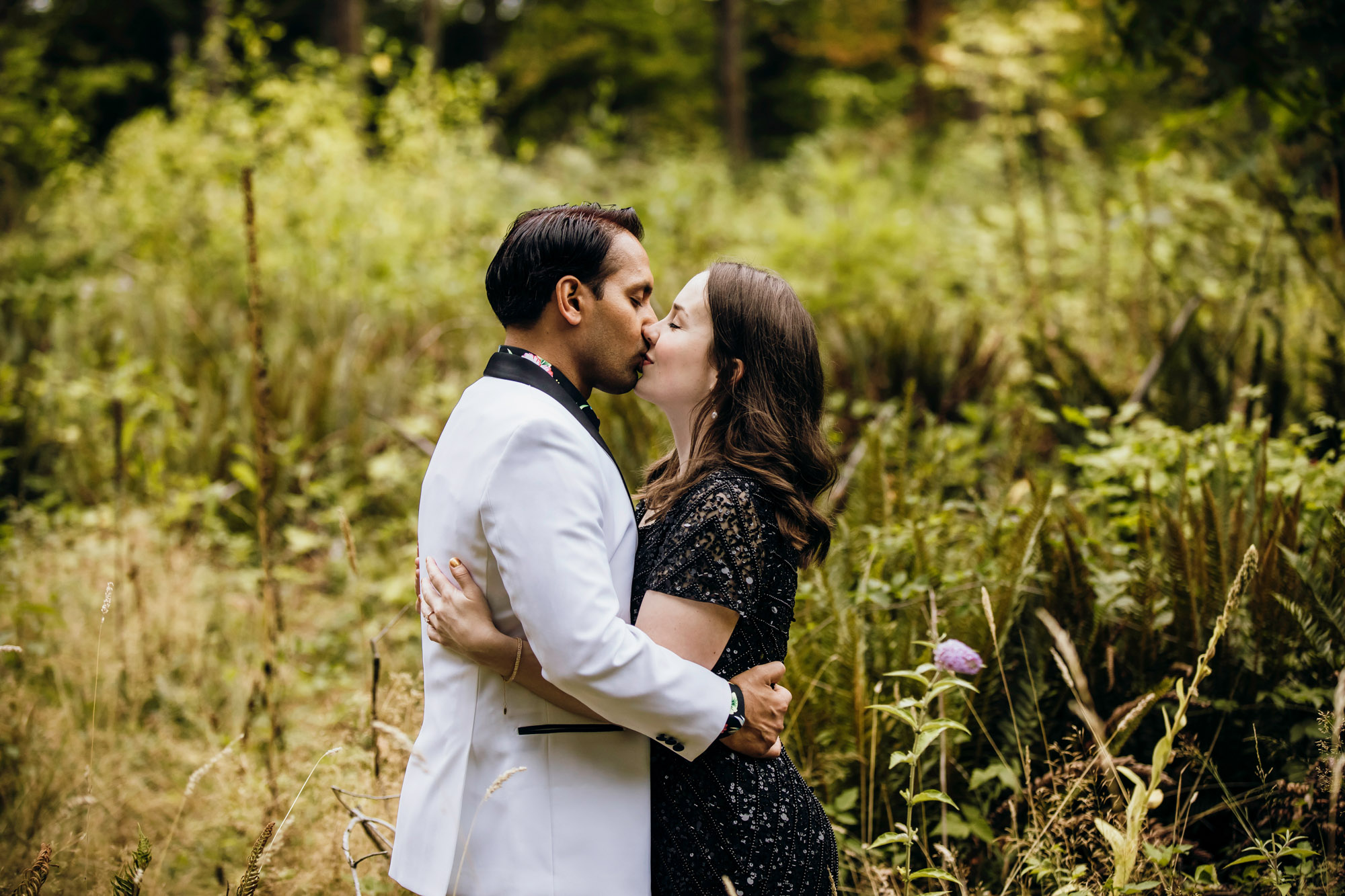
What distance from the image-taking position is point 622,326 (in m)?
1.71

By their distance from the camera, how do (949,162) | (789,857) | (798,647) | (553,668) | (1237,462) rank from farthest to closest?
(949,162)
(1237,462)
(798,647)
(789,857)
(553,668)

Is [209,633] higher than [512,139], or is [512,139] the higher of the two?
[512,139]

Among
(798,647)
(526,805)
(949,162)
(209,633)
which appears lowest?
(209,633)

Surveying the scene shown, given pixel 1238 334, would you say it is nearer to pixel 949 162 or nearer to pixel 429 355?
pixel 429 355

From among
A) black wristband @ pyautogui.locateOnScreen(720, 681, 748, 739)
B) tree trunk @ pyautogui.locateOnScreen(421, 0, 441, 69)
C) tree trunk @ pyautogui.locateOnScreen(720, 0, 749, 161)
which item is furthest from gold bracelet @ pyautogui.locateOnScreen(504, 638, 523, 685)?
tree trunk @ pyautogui.locateOnScreen(421, 0, 441, 69)

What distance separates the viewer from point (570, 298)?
166cm

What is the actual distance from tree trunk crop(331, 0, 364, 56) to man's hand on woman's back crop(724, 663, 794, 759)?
39.3ft

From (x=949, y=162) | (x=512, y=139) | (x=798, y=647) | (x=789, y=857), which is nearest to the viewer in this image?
(x=789, y=857)

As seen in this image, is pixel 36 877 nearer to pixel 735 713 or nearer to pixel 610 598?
pixel 610 598

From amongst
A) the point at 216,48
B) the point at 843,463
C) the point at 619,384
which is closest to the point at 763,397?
the point at 619,384

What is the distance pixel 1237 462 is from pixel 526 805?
2.69 m

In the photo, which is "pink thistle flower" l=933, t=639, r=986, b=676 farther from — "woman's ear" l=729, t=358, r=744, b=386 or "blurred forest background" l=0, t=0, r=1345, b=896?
"woman's ear" l=729, t=358, r=744, b=386

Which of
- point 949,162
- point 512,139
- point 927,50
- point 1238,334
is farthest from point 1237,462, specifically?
point 512,139

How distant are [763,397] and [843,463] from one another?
232 cm
